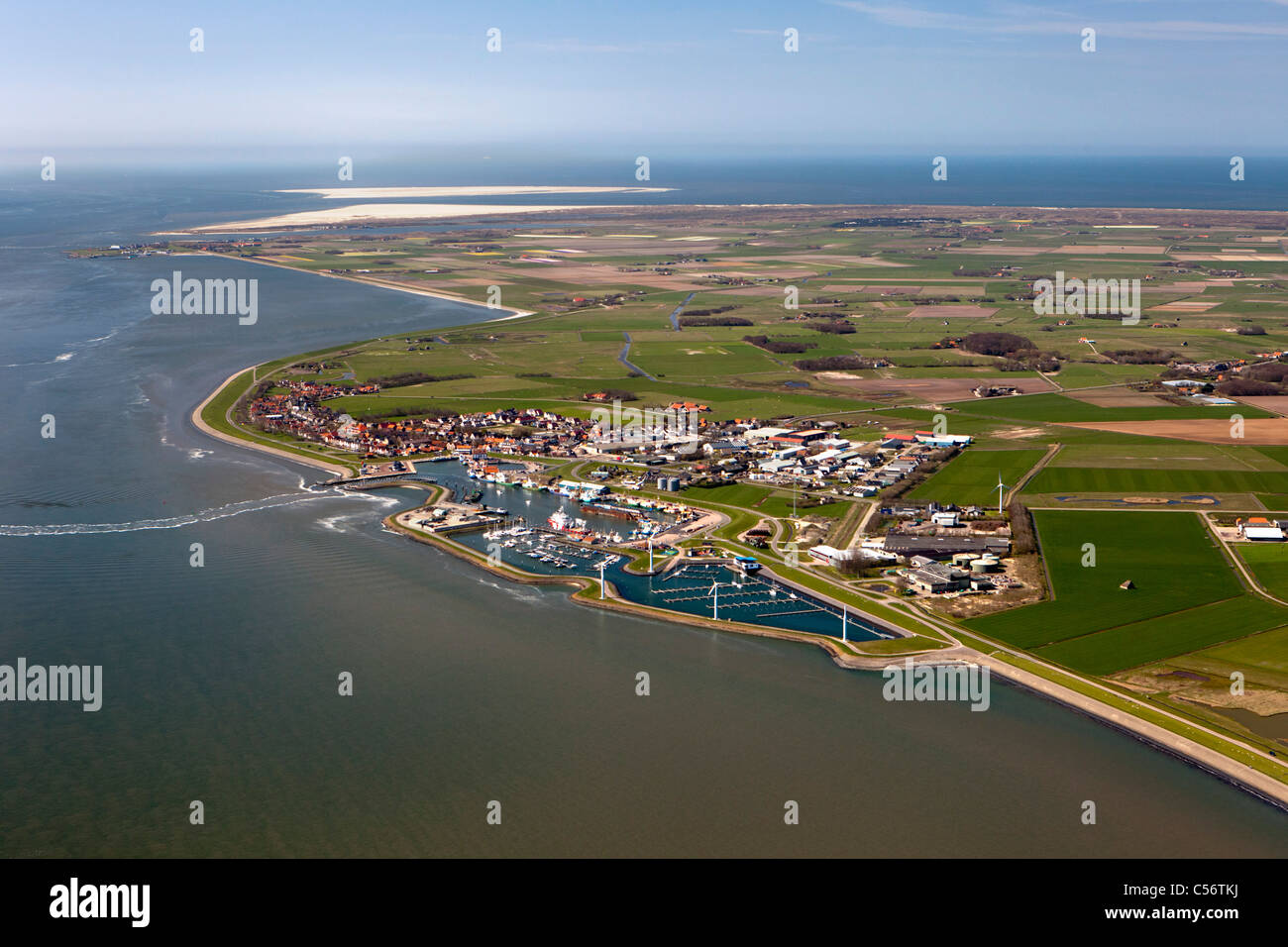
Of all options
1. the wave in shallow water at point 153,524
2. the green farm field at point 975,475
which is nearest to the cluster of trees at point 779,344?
the green farm field at point 975,475

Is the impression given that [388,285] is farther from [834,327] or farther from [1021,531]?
[1021,531]

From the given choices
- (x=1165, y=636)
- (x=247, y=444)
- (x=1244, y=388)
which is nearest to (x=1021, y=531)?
(x=1165, y=636)

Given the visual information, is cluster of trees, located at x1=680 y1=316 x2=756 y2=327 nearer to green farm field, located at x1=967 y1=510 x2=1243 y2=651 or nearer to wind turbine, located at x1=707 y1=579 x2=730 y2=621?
green farm field, located at x1=967 y1=510 x2=1243 y2=651

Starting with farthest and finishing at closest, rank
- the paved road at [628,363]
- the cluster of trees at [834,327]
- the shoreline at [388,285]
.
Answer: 1. the shoreline at [388,285]
2. the cluster of trees at [834,327]
3. the paved road at [628,363]

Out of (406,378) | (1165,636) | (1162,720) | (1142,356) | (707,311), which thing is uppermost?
(707,311)

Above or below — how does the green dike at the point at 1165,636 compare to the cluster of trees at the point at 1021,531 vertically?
below

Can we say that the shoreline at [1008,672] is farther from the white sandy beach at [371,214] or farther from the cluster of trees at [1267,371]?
the white sandy beach at [371,214]

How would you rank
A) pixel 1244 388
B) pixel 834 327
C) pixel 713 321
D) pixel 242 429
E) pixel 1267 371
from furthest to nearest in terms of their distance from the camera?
pixel 713 321, pixel 834 327, pixel 1267 371, pixel 1244 388, pixel 242 429
